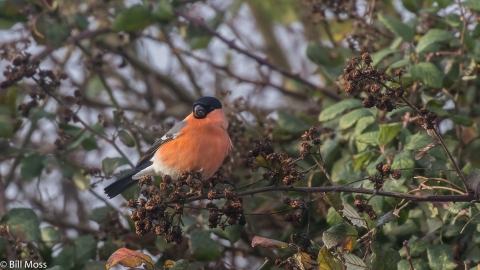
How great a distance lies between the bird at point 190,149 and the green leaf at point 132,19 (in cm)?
89

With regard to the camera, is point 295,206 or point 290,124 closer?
point 295,206

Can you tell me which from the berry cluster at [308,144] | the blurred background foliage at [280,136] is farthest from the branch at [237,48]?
the berry cluster at [308,144]

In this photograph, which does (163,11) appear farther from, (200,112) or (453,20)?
(453,20)

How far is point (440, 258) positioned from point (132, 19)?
8.79 ft

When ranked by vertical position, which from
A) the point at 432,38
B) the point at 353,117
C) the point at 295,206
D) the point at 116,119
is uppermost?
the point at 116,119

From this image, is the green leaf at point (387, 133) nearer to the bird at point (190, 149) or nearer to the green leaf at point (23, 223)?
the bird at point (190, 149)

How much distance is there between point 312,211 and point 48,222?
2.05 metres

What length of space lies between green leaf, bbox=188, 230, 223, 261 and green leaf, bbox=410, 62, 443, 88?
138 centimetres

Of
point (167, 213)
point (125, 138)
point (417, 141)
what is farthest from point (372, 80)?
point (125, 138)

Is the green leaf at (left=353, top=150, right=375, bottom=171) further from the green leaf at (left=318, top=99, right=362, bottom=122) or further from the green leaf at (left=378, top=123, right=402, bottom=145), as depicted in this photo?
the green leaf at (left=318, top=99, right=362, bottom=122)

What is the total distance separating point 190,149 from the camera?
3.89 metres

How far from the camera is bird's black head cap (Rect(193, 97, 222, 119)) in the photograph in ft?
13.4

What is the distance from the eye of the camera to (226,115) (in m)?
4.26

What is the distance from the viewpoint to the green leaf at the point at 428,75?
11.8ft
